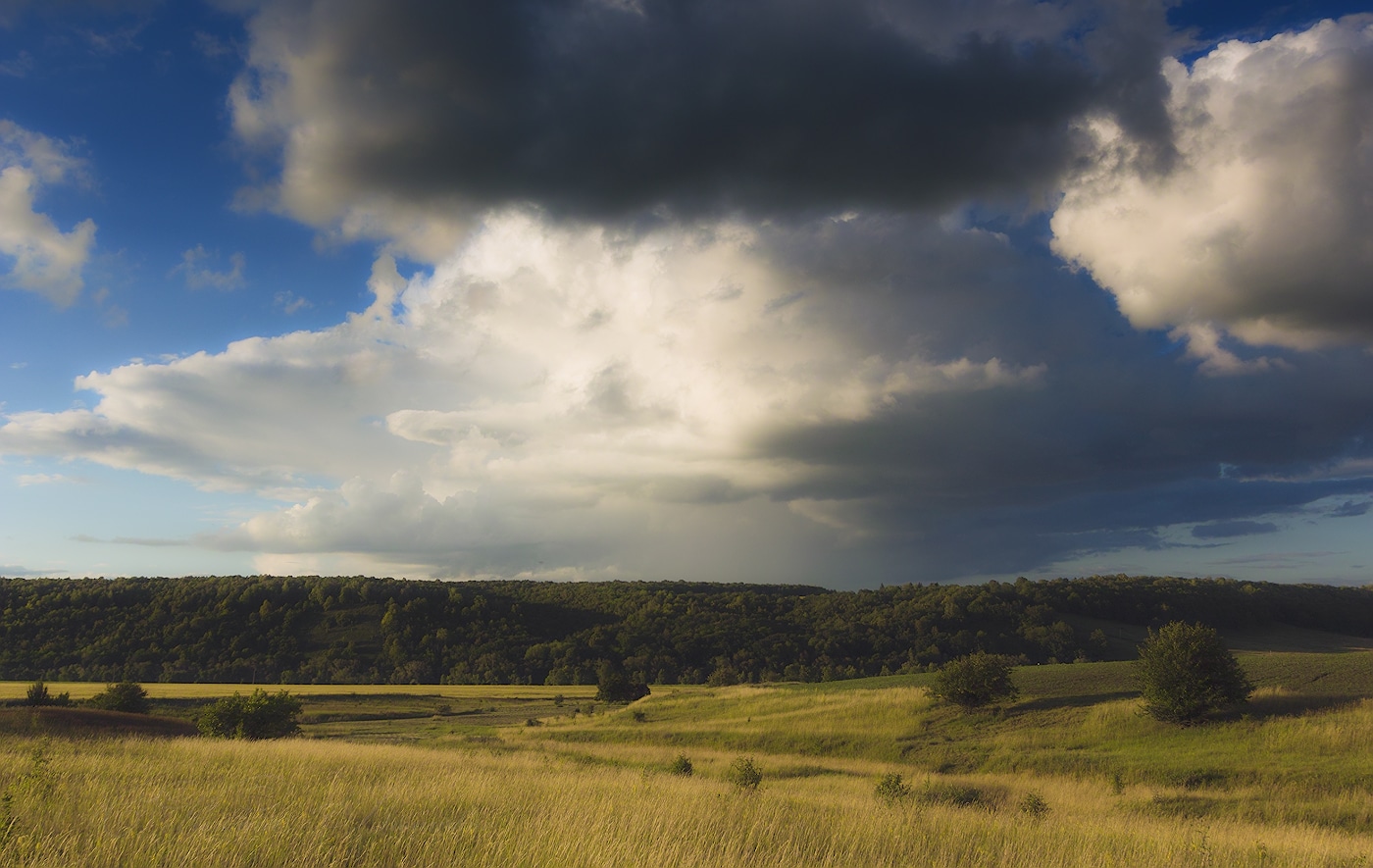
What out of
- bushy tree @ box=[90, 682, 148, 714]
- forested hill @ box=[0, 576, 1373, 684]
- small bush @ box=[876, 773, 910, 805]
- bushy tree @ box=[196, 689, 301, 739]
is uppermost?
small bush @ box=[876, 773, 910, 805]

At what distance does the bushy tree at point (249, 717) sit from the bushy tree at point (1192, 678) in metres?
47.6

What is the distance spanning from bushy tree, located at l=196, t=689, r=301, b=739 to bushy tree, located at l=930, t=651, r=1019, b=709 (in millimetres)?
40267

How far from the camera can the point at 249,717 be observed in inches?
1673

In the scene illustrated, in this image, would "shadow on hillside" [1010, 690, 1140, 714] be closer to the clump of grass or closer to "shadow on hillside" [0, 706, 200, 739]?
the clump of grass

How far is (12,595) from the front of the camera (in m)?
129

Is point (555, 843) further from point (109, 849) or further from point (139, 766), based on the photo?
point (139, 766)

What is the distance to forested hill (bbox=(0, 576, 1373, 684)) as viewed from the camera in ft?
371

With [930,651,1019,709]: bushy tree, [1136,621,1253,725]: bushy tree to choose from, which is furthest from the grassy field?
[930,651,1019,709]: bushy tree

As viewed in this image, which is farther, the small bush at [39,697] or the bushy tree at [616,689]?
the bushy tree at [616,689]

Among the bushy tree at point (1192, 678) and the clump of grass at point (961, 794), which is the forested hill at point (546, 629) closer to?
the bushy tree at point (1192, 678)

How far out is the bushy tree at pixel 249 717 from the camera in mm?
41219

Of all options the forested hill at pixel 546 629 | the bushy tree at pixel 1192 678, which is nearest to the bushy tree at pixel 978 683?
the bushy tree at pixel 1192 678

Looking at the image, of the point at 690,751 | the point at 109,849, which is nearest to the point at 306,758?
the point at 109,849

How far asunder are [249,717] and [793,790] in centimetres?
3437
